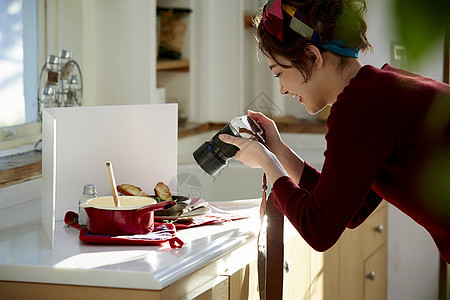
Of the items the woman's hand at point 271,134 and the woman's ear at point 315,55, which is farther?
the woman's hand at point 271,134

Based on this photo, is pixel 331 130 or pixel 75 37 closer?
pixel 331 130

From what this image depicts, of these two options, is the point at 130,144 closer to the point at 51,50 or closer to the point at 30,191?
the point at 30,191

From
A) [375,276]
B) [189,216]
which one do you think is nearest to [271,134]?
[189,216]

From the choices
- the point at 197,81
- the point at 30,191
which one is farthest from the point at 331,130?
the point at 197,81

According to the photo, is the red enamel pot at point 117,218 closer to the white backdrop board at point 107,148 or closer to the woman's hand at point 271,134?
the white backdrop board at point 107,148

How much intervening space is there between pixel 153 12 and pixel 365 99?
148 centimetres

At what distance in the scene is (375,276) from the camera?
90.1 inches

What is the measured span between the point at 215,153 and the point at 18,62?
941mm

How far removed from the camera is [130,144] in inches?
55.7

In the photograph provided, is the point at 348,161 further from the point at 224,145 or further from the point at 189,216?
the point at 189,216

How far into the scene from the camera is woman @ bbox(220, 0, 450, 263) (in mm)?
946

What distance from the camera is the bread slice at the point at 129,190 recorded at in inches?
52.4

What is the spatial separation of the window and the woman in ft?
3.33

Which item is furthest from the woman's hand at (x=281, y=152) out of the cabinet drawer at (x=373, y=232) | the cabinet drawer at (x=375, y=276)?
the cabinet drawer at (x=375, y=276)
